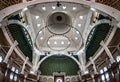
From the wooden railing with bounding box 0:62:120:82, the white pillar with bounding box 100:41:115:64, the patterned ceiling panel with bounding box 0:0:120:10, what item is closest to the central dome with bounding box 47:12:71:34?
the white pillar with bounding box 100:41:115:64

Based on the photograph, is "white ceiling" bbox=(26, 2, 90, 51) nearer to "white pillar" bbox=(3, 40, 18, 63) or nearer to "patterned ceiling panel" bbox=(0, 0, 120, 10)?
"white pillar" bbox=(3, 40, 18, 63)

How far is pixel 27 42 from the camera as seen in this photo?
33.5 m

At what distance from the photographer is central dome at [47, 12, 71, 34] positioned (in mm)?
36469

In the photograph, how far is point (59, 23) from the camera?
37.9 m

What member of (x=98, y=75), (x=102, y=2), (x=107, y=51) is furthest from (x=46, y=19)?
(x=102, y=2)

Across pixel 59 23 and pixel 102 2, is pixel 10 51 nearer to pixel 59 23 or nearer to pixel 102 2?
pixel 59 23

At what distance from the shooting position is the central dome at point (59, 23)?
120 ft

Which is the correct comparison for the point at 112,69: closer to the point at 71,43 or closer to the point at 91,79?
the point at 91,79

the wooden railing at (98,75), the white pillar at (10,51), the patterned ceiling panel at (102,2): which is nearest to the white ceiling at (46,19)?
the white pillar at (10,51)

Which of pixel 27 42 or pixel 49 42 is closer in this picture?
pixel 27 42

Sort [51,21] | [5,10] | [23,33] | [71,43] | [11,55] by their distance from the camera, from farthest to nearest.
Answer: [71,43] → [51,21] → [23,33] → [11,55] → [5,10]

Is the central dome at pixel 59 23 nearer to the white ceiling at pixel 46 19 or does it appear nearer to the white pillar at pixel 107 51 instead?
the white ceiling at pixel 46 19

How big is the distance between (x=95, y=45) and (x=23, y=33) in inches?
485

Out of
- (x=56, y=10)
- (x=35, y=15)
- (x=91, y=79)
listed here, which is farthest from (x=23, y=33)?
(x=91, y=79)
